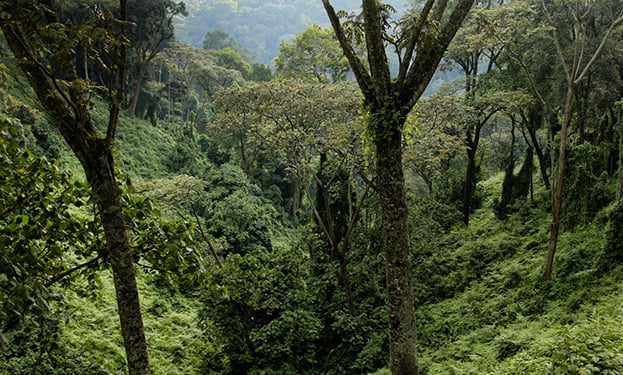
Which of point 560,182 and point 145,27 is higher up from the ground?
point 145,27

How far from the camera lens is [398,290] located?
435 cm

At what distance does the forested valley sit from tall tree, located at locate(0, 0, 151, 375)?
2 centimetres

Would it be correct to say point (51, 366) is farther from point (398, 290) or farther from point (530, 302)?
point (530, 302)

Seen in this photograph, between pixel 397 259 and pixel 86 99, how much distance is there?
3243 millimetres

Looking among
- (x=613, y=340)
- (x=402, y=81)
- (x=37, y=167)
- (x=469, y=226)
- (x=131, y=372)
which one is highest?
(x=402, y=81)

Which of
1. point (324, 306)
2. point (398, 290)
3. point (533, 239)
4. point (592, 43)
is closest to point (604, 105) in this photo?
point (592, 43)

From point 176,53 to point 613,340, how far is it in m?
37.5

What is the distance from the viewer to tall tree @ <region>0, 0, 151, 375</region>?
2906 mm

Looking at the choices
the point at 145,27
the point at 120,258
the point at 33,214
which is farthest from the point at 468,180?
the point at 145,27

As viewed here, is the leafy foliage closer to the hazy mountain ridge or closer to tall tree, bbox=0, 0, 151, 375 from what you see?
tall tree, bbox=0, 0, 151, 375

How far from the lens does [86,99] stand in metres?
3.42

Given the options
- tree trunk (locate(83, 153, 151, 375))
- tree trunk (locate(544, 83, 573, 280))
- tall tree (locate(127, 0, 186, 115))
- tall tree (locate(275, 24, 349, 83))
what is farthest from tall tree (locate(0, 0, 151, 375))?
tall tree (locate(127, 0, 186, 115))

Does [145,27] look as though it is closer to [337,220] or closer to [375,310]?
[337,220]

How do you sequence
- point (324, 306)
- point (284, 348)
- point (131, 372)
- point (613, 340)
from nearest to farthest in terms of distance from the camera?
1. point (131, 372)
2. point (613, 340)
3. point (284, 348)
4. point (324, 306)
